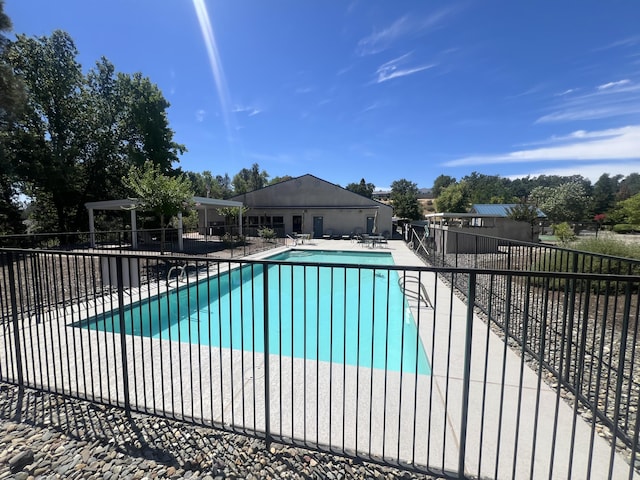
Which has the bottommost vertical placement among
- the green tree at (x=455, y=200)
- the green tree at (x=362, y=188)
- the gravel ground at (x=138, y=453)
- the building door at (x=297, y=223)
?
the gravel ground at (x=138, y=453)

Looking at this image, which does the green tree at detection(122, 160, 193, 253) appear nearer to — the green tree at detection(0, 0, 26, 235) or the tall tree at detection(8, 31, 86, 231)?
the green tree at detection(0, 0, 26, 235)

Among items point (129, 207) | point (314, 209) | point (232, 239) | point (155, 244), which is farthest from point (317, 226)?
point (129, 207)

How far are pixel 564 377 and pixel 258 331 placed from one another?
5088 mm

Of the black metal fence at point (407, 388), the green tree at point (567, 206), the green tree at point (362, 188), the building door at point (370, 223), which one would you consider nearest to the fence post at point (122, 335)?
the black metal fence at point (407, 388)

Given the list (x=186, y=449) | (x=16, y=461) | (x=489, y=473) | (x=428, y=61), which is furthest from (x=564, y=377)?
(x=428, y=61)

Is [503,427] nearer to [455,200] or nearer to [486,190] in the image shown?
[455,200]

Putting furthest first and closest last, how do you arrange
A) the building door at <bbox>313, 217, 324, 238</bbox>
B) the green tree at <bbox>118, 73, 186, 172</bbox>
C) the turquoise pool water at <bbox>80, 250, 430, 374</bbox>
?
the building door at <bbox>313, 217, 324, 238</bbox> → the green tree at <bbox>118, 73, 186, 172</bbox> → the turquoise pool water at <bbox>80, 250, 430, 374</bbox>

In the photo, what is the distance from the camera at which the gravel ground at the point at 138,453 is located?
77.1 inches

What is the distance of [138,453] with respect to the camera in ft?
6.98

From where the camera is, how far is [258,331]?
6129 millimetres

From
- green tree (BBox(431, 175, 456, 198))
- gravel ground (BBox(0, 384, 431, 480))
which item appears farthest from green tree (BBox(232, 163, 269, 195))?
gravel ground (BBox(0, 384, 431, 480))

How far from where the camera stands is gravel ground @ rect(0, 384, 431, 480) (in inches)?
77.1

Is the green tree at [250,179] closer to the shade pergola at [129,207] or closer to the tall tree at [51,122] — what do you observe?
the tall tree at [51,122]

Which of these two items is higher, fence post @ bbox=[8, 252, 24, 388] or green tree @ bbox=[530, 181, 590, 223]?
green tree @ bbox=[530, 181, 590, 223]
